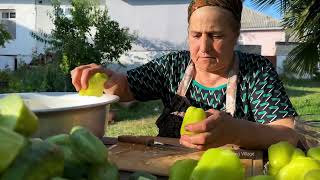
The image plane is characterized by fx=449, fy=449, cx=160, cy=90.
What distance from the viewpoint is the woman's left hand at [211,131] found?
1.24 meters

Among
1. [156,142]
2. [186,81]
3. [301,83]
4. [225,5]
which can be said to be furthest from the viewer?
[301,83]

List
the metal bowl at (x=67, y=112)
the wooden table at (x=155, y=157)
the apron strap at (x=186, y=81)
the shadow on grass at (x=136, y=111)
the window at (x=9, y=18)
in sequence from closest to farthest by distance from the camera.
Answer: the metal bowl at (x=67, y=112) < the wooden table at (x=155, y=157) < the apron strap at (x=186, y=81) < the shadow on grass at (x=136, y=111) < the window at (x=9, y=18)

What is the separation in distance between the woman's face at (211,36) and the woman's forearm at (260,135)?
1.36 feet

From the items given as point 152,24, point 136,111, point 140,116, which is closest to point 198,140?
point 140,116

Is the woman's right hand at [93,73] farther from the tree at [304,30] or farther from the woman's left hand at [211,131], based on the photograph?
the tree at [304,30]

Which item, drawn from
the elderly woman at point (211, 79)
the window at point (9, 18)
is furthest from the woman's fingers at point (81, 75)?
the window at point (9, 18)

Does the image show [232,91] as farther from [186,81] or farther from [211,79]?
[186,81]

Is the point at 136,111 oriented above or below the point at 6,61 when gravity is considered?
Answer: below

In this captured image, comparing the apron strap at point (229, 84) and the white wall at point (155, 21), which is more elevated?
the white wall at point (155, 21)

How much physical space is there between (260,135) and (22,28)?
586 inches

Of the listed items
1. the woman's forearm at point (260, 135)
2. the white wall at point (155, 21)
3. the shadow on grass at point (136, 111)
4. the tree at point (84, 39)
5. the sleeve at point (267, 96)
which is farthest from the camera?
the white wall at point (155, 21)

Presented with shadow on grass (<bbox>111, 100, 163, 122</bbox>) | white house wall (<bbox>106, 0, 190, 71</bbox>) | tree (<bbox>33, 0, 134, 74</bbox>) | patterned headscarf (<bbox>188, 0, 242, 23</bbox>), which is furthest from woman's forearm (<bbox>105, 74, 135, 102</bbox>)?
white house wall (<bbox>106, 0, 190, 71</bbox>)

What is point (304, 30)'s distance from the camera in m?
6.45

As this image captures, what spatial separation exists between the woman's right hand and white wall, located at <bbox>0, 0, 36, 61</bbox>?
13.8 meters
